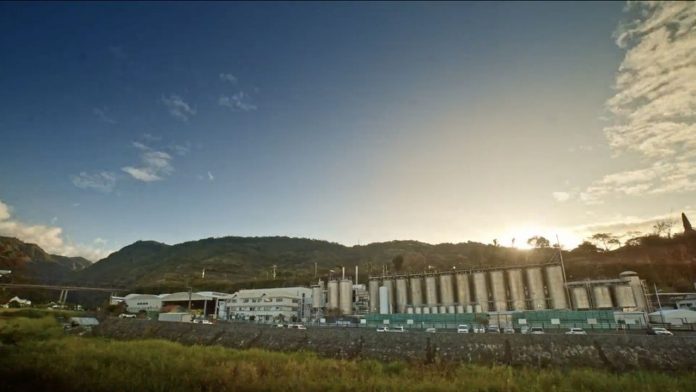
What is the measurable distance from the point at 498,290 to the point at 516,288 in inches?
115

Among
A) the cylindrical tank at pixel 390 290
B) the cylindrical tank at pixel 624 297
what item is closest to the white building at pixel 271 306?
the cylindrical tank at pixel 390 290

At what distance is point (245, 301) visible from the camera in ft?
276

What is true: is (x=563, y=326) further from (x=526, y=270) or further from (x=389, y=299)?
(x=389, y=299)

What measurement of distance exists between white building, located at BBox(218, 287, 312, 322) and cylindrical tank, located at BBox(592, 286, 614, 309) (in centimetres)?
5350

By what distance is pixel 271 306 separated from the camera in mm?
Result: 78062

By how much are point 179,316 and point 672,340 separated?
217ft

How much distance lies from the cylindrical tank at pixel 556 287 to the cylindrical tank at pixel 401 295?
83.6ft

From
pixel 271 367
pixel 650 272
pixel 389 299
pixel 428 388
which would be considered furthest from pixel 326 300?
pixel 650 272

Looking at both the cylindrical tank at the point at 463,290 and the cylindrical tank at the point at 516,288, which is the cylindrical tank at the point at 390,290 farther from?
the cylindrical tank at the point at 516,288

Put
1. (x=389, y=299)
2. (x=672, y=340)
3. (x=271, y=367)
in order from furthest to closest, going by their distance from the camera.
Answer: (x=389, y=299) → (x=672, y=340) → (x=271, y=367)

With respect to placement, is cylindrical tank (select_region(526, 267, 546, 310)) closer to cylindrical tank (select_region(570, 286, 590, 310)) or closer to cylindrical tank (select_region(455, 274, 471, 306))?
cylindrical tank (select_region(570, 286, 590, 310))

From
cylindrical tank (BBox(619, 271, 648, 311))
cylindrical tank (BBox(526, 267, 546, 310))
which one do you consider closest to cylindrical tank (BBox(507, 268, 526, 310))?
cylindrical tank (BBox(526, 267, 546, 310))

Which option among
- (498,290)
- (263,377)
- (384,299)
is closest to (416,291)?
(384,299)

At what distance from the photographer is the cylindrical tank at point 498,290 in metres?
64.4
